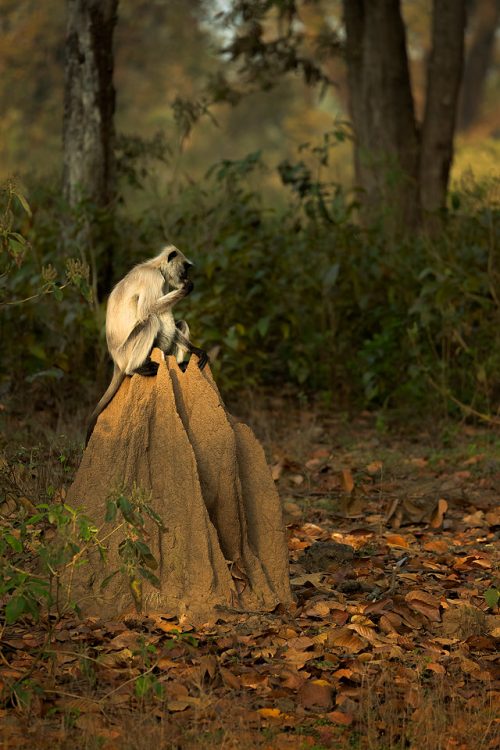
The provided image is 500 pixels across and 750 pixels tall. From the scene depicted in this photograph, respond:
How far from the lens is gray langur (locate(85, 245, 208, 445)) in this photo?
17.9 ft

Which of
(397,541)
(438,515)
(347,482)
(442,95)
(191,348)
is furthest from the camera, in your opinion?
(442,95)

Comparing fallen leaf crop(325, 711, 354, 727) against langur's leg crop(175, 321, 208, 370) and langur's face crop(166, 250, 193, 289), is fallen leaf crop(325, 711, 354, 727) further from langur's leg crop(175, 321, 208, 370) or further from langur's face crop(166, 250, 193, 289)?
langur's face crop(166, 250, 193, 289)

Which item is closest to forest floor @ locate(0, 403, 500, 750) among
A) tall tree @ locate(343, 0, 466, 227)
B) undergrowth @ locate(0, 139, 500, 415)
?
undergrowth @ locate(0, 139, 500, 415)

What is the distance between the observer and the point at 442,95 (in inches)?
484

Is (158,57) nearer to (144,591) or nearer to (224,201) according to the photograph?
(224,201)

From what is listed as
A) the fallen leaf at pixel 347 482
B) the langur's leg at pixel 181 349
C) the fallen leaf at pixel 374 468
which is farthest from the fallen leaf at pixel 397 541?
the langur's leg at pixel 181 349

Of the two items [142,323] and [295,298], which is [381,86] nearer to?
[295,298]

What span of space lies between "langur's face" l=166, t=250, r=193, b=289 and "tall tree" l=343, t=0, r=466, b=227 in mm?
6371

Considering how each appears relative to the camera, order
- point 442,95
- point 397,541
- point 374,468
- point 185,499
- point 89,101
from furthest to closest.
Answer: point 442,95
point 89,101
point 374,468
point 397,541
point 185,499

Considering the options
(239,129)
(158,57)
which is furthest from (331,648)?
(239,129)

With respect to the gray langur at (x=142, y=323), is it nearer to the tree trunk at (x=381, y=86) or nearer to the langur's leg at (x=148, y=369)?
the langur's leg at (x=148, y=369)

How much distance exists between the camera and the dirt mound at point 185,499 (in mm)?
5004

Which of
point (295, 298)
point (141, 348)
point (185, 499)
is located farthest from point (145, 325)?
point (295, 298)

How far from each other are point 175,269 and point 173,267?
1 centimetres
